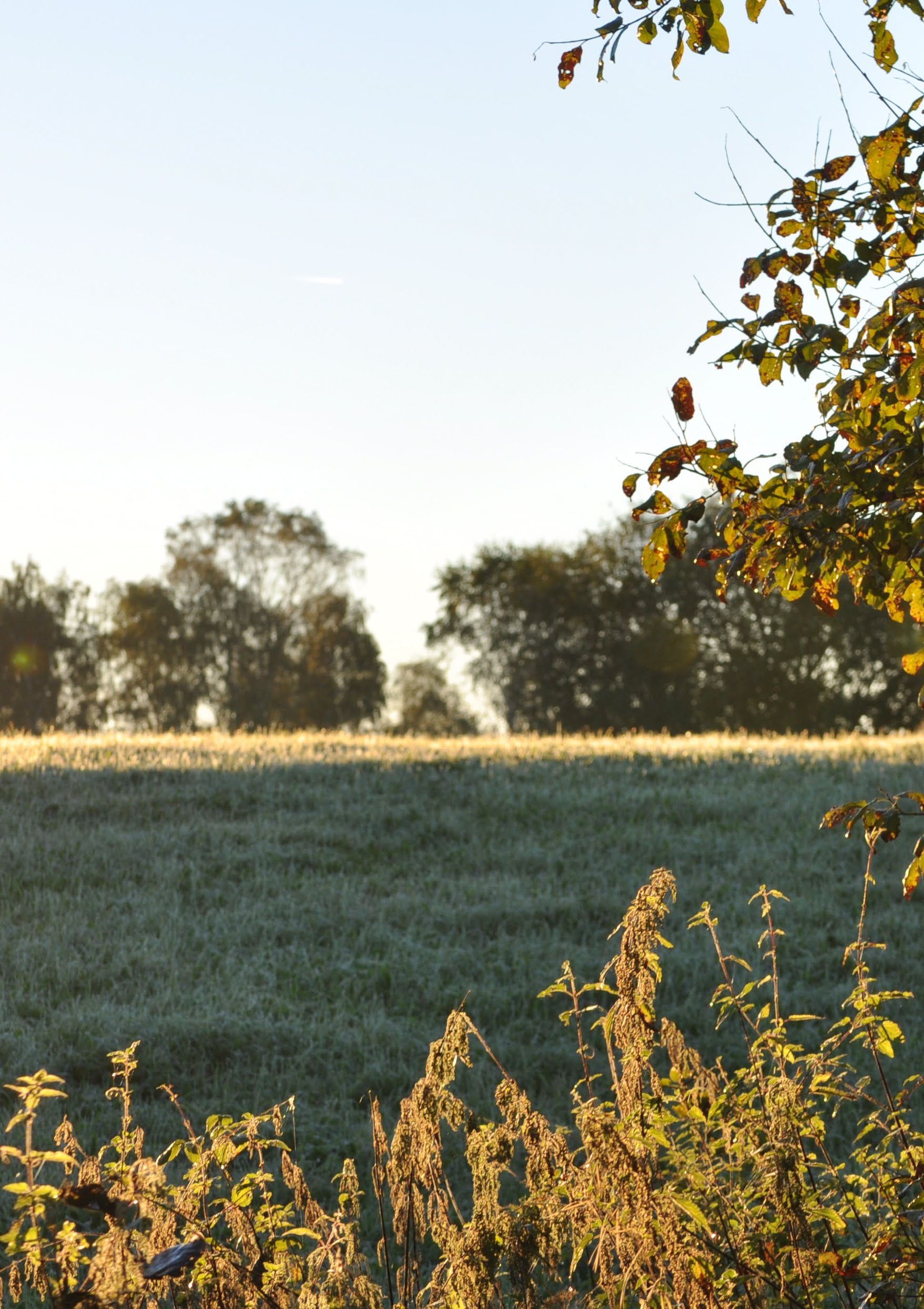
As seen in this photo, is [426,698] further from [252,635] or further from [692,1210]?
[692,1210]

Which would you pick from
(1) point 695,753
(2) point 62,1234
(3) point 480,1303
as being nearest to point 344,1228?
(3) point 480,1303

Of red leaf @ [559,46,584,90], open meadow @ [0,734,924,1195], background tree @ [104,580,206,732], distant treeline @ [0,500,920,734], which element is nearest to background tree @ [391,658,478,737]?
distant treeline @ [0,500,920,734]

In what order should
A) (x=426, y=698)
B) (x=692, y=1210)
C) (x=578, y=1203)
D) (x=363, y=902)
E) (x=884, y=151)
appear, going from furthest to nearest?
(x=426, y=698) < (x=363, y=902) < (x=884, y=151) < (x=578, y=1203) < (x=692, y=1210)

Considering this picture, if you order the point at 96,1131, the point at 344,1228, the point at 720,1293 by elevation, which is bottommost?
the point at 96,1131

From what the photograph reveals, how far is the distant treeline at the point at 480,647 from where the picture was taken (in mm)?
42719

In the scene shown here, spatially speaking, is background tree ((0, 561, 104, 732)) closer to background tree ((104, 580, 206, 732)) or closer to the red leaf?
background tree ((104, 580, 206, 732))

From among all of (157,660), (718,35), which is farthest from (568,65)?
(157,660)

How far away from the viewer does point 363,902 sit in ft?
37.6

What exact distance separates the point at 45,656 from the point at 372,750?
35289 millimetres

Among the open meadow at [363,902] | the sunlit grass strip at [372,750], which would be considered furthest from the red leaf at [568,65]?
the sunlit grass strip at [372,750]

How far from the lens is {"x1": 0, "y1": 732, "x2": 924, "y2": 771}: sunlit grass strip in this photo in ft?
55.0

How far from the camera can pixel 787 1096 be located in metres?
2.63

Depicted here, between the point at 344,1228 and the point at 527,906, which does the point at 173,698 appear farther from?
the point at 344,1228

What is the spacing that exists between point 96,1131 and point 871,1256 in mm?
5549
